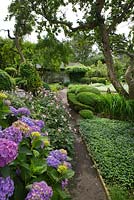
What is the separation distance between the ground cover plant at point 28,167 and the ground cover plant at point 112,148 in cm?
363

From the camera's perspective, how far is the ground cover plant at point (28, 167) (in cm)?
186

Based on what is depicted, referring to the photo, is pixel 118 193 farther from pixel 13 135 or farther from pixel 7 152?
pixel 7 152

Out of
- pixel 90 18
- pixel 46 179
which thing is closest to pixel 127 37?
pixel 90 18

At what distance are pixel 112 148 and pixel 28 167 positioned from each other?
6.17 m

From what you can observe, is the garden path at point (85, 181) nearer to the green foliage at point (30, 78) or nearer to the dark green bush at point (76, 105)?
the dark green bush at point (76, 105)

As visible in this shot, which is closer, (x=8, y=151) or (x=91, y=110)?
(x=8, y=151)

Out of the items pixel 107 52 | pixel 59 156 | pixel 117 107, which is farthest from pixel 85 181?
A: pixel 117 107

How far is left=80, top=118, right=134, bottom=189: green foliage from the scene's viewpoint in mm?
6630

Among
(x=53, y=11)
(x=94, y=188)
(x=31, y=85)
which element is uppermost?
(x=53, y=11)

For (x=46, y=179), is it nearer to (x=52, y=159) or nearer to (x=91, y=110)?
(x=52, y=159)

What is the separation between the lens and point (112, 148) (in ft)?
26.5

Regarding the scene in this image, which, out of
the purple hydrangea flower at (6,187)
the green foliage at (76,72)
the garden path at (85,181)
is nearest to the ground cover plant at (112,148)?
the garden path at (85,181)

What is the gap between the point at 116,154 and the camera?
7695mm

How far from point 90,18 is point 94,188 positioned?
6266mm
